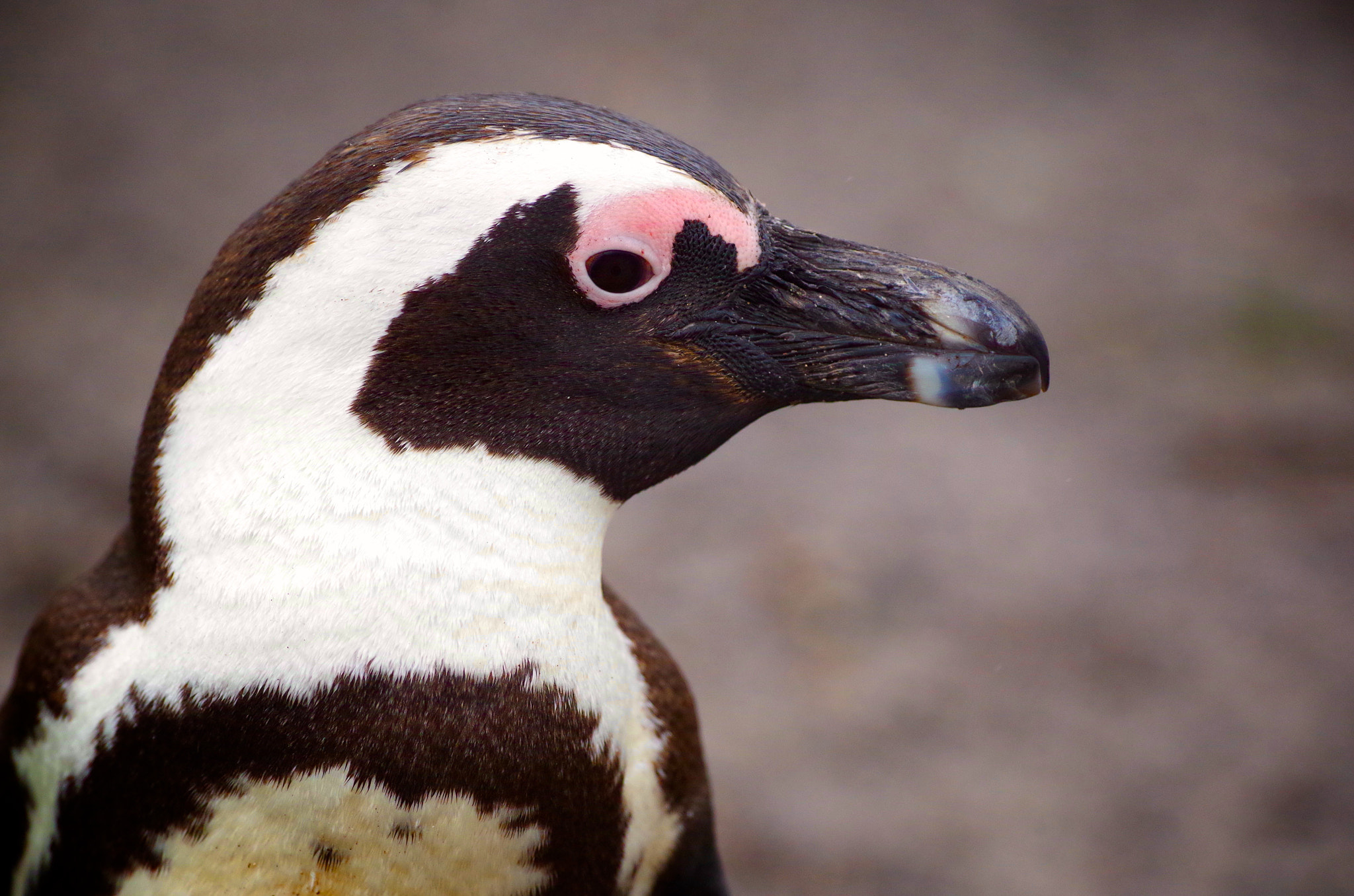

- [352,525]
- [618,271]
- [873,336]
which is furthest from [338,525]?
[873,336]

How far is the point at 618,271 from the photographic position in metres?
1.17

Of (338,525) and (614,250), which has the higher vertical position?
(614,250)

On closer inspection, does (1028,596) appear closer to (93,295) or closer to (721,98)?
(721,98)

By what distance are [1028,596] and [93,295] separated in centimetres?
310

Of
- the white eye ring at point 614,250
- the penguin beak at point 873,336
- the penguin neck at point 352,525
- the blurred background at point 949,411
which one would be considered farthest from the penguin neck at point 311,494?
the blurred background at point 949,411

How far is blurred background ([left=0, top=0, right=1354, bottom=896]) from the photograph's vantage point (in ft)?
9.86

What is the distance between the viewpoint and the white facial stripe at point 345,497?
1.09 meters

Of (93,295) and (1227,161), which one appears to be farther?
(1227,161)

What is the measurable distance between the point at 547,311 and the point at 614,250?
82 mm

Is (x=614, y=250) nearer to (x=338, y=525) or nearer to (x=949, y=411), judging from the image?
(x=338, y=525)

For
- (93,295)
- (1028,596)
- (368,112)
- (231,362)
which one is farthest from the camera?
(368,112)

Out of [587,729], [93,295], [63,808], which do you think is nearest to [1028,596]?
[587,729]

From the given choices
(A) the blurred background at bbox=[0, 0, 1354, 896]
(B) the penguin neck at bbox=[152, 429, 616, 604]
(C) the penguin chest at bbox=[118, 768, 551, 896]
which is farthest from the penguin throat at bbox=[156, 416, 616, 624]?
(A) the blurred background at bbox=[0, 0, 1354, 896]

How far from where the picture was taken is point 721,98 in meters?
5.38
